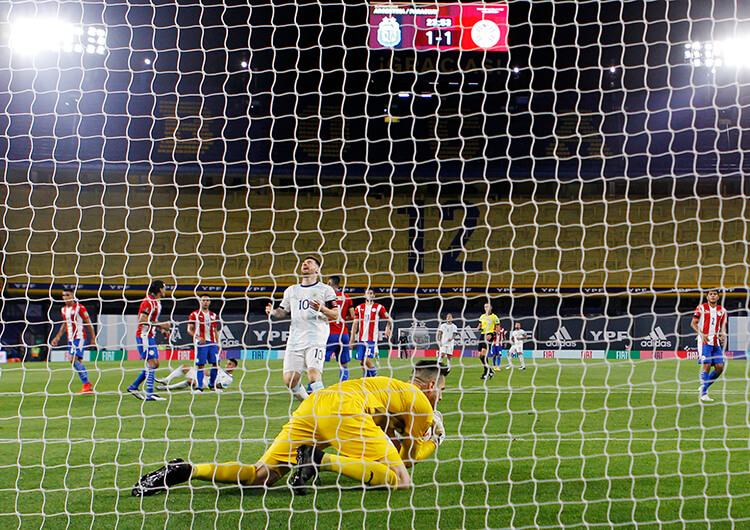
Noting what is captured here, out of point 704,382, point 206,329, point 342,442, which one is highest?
point 206,329

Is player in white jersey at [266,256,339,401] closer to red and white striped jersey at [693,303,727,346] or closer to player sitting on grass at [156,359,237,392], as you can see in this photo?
player sitting on grass at [156,359,237,392]

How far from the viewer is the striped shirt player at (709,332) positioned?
29.2 ft

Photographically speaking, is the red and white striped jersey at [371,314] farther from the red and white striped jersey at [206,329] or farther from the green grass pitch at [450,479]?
the green grass pitch at [450,479]

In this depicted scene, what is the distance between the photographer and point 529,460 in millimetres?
5289

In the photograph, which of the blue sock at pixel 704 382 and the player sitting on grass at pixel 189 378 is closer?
the blue sock at pixel 704 382

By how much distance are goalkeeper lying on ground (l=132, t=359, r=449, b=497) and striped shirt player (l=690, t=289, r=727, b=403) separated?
599 cm

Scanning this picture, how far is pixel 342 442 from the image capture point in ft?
13.4

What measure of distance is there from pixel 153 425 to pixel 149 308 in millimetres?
2125

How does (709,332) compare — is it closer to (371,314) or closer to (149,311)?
(371,314)

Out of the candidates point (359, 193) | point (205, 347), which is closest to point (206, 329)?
point (205, 347)

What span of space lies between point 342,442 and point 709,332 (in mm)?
7166

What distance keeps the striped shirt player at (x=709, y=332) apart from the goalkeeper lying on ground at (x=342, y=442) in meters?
5.99

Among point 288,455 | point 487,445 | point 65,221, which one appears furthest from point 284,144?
point 288,455

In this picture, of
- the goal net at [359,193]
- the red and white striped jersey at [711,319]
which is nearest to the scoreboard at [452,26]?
the goal net at [359,193]
